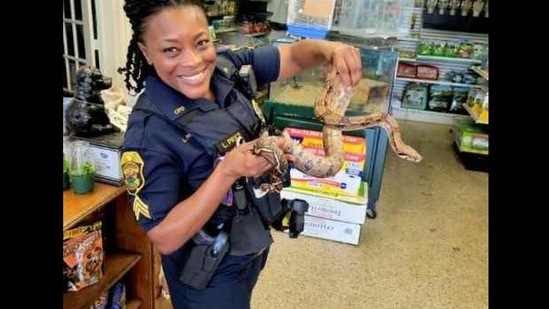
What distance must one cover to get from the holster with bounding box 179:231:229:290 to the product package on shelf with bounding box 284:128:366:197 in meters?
1.64

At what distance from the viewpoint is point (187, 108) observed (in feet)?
3.49

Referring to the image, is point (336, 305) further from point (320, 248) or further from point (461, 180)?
point (461, 180)

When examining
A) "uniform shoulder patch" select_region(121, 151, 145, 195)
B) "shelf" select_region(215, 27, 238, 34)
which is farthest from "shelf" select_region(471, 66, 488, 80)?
"uniform shoulder patch" select_region(121, 151, 145, 195)

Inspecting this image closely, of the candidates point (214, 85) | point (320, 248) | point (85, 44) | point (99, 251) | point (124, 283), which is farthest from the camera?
point (320, 248)

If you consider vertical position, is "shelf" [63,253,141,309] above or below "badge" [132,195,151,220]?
below

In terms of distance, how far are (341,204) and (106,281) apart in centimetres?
159

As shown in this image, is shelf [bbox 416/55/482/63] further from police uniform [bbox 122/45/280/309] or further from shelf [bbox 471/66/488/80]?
police uniform [bbox 122/45/280/309]

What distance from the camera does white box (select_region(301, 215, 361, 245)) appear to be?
2.86 m

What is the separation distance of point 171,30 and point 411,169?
3.54 meters

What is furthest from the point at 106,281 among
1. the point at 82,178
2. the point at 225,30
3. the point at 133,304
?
the point at 225,30

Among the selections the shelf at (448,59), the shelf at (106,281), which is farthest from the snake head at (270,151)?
the shelf at (448,59)

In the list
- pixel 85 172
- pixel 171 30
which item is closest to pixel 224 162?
pixel 171 30

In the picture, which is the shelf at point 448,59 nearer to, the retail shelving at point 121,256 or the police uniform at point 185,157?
the retail shelving at point 121,256

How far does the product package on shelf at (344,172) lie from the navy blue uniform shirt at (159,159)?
1734 millimetres
